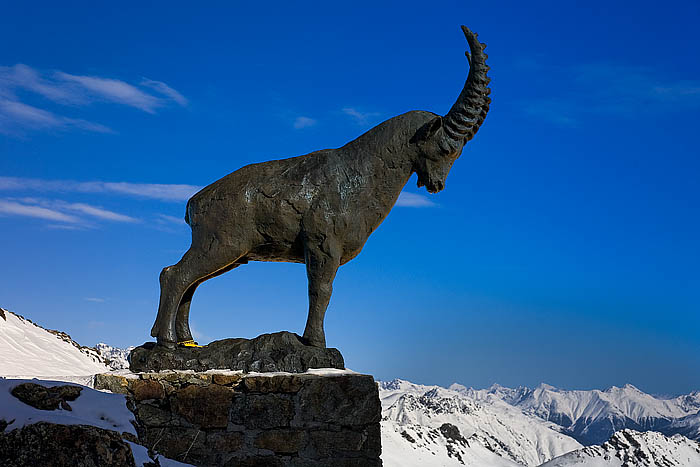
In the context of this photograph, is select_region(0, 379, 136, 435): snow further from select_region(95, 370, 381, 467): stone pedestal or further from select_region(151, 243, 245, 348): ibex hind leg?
select_region(151, 243, 245, 348): ibex hind leg

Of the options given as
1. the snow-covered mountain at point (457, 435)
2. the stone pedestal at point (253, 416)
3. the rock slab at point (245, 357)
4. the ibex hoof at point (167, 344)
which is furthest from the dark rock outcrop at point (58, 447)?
the snow-covered mountain at point (457, 435)

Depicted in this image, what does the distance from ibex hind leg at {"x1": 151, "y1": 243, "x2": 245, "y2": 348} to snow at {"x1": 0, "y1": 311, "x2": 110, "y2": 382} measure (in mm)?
6787

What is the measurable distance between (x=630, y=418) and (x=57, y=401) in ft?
265

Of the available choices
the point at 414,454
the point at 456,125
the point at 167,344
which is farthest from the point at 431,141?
the point at 414,454

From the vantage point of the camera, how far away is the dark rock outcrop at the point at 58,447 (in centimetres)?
368

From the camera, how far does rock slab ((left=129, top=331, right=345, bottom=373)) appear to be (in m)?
5.94

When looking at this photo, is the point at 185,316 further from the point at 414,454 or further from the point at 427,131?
the point at 414,454

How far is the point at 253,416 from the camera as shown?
227 inches

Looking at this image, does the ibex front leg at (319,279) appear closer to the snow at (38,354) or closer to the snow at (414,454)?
the snow at (38,354)

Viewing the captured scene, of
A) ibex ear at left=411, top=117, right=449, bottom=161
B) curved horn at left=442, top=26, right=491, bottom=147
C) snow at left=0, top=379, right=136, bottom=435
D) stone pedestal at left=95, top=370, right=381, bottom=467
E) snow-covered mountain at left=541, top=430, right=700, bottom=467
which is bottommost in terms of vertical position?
snow at left=0, top=379, right=136, bottom=435

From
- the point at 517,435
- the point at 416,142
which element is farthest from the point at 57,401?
the point at 517,435

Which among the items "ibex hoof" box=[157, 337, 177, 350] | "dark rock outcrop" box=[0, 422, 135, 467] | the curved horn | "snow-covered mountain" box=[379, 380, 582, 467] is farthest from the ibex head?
"snow-covered mountain" box=[379, 380, 582, 467]

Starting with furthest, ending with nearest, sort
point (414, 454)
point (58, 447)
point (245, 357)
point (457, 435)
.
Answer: point (457, 435), point (414, 454), point (245, 357), point (58, 447)

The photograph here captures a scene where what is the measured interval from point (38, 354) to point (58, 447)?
1117 centimetres
